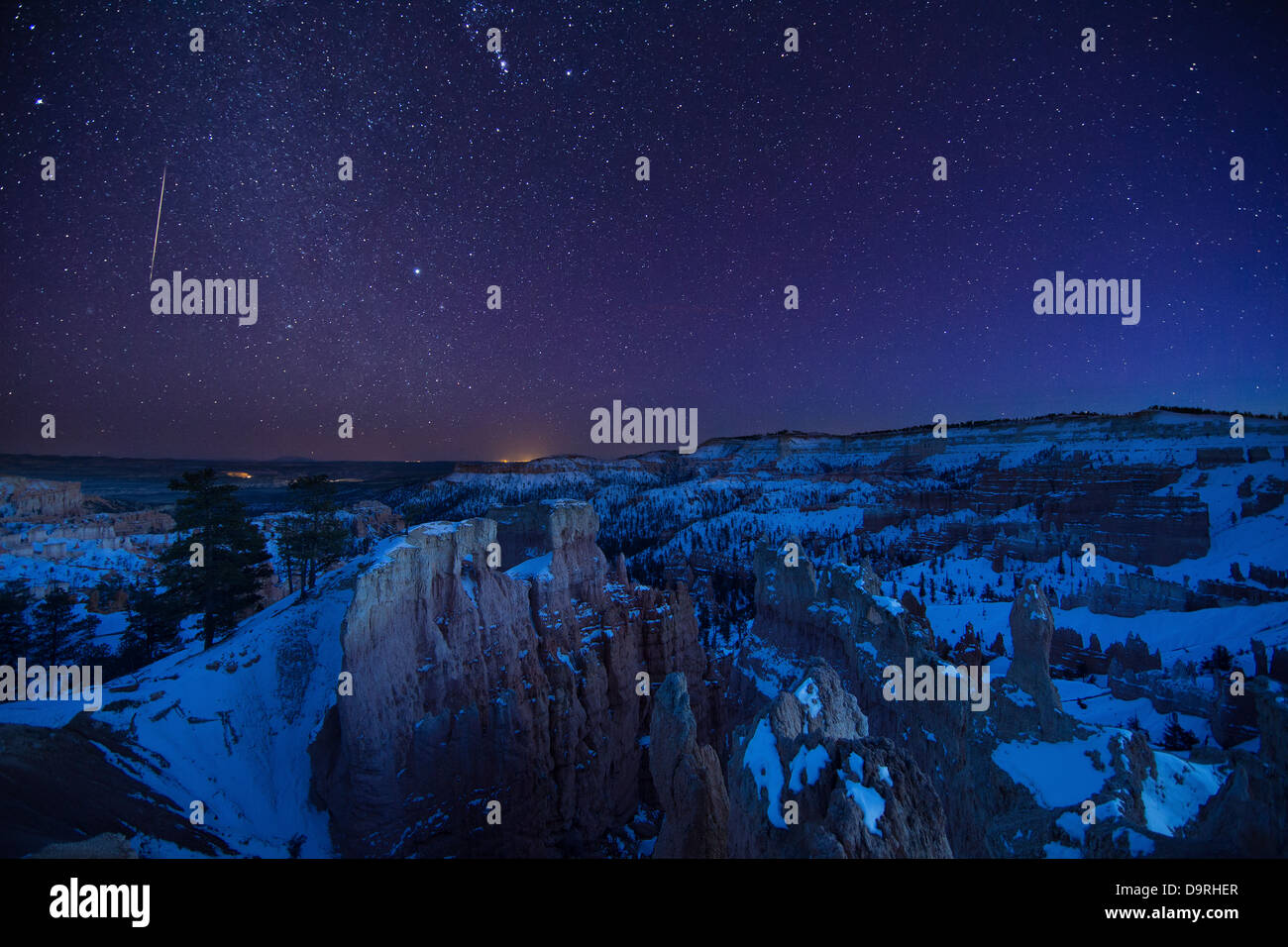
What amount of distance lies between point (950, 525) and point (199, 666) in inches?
2749

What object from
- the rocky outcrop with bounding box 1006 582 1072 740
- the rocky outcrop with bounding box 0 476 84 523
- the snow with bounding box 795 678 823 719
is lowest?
the rocky outcrop with bounding box 1006 582 1072 740

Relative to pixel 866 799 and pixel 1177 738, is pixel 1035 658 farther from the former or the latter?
pixel 1177 738

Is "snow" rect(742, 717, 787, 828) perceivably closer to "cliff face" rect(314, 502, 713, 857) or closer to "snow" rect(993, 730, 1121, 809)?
"snow" rect(993, 730, 1121, 809)

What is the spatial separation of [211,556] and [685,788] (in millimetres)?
19121

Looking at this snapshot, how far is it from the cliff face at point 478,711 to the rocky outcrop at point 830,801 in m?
7.76

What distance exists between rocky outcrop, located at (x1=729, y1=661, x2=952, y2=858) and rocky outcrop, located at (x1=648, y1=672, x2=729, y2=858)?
126 cm

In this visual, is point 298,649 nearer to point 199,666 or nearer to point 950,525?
point 199,666

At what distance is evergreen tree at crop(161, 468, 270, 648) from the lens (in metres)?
16.9

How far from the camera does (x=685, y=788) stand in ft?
24.4

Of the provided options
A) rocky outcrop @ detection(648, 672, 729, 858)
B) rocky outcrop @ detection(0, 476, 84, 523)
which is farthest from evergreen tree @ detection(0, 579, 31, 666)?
rocky outcrop @ detection(648, 672, 729, 858)

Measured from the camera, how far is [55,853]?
227 inches

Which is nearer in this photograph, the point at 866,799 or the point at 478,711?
the point at 866,799

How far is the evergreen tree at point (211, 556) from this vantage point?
16.9 metres

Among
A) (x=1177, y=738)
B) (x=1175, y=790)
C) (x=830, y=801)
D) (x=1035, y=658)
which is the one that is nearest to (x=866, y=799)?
(x=830, y=801)
